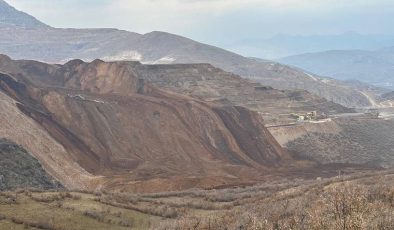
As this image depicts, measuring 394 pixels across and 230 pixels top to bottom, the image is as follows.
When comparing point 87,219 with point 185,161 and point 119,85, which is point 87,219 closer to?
point 185,161

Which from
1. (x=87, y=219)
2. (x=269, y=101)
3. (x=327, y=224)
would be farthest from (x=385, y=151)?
(x=327, y=224)

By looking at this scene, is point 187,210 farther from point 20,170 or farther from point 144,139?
point 144,139

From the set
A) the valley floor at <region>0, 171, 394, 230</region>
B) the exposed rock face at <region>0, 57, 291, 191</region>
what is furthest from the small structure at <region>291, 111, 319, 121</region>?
the valley floor at <region>0, 171, 394, 230</region>

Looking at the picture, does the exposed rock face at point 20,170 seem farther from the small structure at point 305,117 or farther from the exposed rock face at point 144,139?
the small structure at point 305,117

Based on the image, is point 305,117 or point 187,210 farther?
point 305,117

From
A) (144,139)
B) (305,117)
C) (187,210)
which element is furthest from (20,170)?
(305,117)

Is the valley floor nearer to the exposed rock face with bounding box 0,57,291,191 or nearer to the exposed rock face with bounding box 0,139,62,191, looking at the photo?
the exposed rock face with bounding box 0,139,62,191

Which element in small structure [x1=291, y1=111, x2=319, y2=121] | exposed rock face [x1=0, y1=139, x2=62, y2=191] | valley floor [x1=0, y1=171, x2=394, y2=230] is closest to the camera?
valley floor [x1=0, y1=171, x2=394, y2=230]

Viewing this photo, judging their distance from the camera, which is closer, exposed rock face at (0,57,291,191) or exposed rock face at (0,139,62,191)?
exposed rock face at (0,139,62,191)
